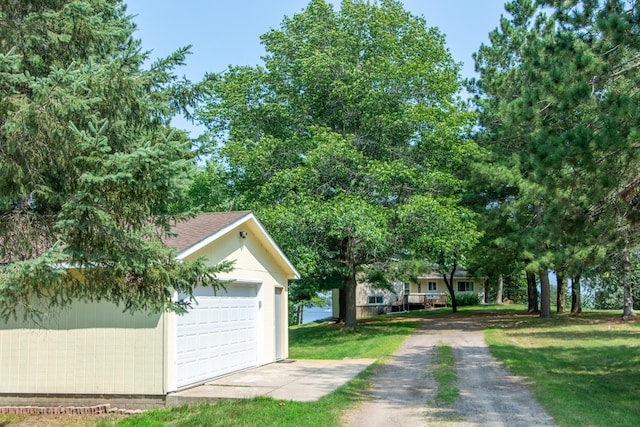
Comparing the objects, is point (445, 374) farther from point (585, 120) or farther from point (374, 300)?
point (374, 300)

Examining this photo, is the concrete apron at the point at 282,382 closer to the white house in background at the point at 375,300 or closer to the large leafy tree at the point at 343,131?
the large leafy tree at the point at 343,131

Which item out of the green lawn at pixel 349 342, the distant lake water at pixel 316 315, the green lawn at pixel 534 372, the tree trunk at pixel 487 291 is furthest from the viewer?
the distant lake water at pixel 316 315

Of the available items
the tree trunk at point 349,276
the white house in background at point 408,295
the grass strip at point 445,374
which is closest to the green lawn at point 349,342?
the tree trunk at point 349,276

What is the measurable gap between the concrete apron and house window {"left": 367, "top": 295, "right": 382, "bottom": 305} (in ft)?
95.0

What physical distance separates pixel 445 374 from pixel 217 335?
205 inches

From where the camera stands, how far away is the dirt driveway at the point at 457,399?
8617 mm

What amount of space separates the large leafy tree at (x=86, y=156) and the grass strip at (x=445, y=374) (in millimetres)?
5297

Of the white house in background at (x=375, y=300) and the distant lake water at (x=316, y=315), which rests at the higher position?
the white house in background at (x=375, y=300)

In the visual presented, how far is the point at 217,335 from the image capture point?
1284 cm

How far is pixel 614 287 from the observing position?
36.2 m

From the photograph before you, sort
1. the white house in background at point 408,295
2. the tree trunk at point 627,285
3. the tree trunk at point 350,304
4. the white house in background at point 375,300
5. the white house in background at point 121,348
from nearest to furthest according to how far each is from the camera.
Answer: the white house in background at point 121,348, the tree trunk at point 627,285, the tree trunk at point 350,304, the white house in background at point 375,300, the white house in background at point 408,295

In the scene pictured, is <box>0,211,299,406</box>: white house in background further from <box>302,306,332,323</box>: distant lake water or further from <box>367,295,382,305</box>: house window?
<box>302,306,332,323</box>: distant lake water

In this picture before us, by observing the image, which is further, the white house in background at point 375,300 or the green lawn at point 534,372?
the white house in background at point 375,300

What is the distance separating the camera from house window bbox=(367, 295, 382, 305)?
145 feet
